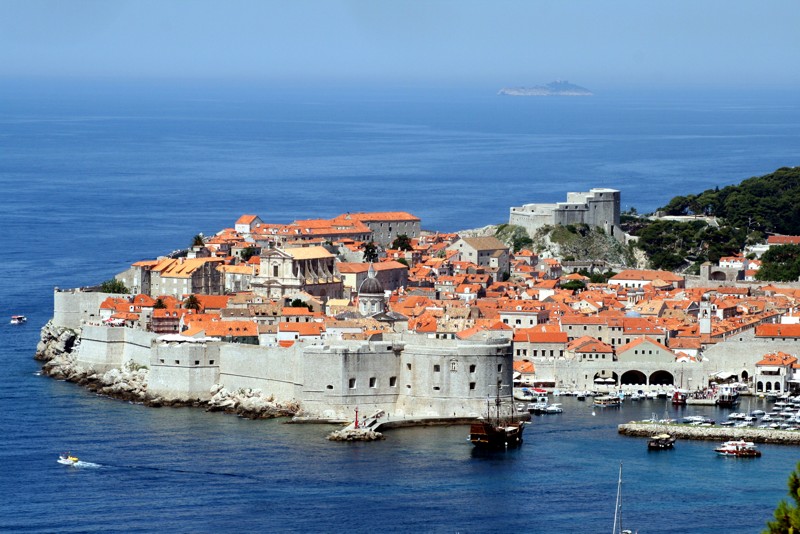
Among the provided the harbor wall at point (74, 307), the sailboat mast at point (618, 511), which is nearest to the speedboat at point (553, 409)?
the sailboat mast at point (618, 511)

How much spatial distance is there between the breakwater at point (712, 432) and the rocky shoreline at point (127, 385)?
7.12 metres

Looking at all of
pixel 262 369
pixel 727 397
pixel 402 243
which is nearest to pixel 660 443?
pixel 727 397

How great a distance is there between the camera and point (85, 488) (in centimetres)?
3644

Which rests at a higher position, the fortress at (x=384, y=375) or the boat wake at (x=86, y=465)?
the fortress at (x=384, y=375)

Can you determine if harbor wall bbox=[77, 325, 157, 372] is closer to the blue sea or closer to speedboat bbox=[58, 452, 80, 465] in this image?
the blue sea

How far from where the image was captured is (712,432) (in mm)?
40656

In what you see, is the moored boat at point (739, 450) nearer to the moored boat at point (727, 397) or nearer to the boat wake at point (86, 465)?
the moored boat at point (727, 397)

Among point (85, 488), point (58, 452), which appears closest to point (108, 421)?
point (58, 452)

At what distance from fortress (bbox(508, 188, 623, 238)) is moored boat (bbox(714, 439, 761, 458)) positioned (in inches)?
1154

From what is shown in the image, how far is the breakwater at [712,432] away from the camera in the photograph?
40.0m

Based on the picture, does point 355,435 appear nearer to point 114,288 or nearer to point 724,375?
point 724,375

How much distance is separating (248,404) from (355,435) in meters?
3.88

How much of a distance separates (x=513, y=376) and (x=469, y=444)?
5.15 m

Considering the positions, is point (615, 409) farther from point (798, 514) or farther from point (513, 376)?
point (798, 514)
